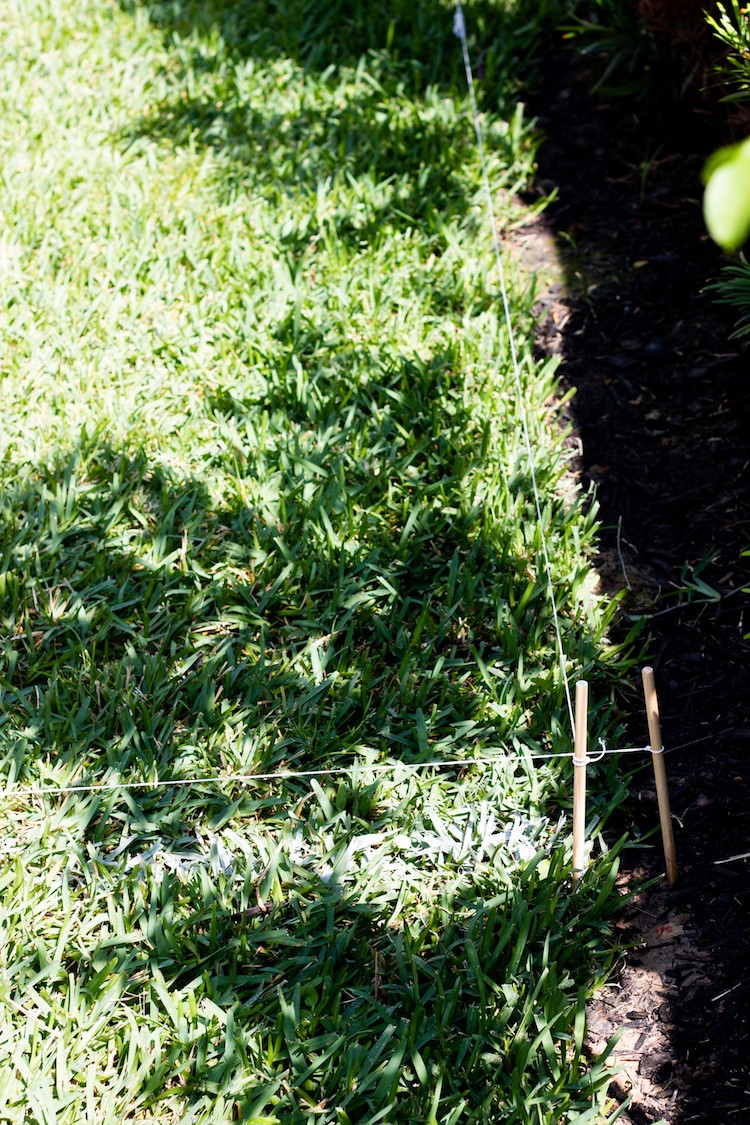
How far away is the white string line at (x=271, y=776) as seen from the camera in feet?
7.37

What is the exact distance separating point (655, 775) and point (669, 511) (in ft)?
3.33

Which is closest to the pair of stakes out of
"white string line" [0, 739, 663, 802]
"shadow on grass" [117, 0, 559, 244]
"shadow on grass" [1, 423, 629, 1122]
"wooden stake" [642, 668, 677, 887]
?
"wooden stake" [642, 668, 677, 887]

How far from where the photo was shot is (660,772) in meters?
2.01

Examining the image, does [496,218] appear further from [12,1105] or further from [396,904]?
[12,1105]

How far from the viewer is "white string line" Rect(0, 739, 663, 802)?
7.37ft

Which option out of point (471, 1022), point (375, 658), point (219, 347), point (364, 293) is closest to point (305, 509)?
point (375, 658)

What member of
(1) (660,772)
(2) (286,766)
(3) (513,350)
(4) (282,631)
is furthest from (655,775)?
(3) (513,350)

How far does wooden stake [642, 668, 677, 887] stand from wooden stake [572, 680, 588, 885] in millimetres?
112

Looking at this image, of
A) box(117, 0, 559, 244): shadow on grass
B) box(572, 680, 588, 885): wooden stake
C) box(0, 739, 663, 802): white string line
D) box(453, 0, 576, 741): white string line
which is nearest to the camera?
box(572, 680, 588, 885): wooden stake

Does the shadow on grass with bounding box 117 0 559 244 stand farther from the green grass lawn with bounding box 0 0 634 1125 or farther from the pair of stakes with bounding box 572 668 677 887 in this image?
the pair of stakes with bounding box 572 668 677 887

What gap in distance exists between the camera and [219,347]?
→ 3264 mm

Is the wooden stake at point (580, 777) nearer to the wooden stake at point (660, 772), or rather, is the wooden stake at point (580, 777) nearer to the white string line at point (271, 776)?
the wooden stake at point (660, 772)

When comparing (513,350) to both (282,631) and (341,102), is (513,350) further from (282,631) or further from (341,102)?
(341,102)

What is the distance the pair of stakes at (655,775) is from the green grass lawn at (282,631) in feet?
0.35
